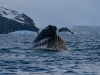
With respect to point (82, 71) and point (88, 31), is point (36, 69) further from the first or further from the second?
point (88, 31)

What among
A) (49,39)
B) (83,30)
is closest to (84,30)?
(83,30)

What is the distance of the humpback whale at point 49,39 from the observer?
19.9m

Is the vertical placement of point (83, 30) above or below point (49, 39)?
above

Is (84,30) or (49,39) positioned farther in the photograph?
(84,30)

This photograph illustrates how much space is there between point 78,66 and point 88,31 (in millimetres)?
142224

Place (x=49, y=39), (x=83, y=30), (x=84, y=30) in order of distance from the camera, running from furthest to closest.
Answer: (x=84, y=30) → (x=83, y=30) → (x=49, y=39)

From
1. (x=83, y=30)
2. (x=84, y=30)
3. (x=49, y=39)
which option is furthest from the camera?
(x=84, y=30)

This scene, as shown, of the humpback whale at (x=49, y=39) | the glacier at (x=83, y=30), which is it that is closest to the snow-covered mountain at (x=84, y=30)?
the glacier at (x=83, y=30)

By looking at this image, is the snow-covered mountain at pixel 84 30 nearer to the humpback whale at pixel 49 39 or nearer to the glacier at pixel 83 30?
the glacier at pixel 83 30

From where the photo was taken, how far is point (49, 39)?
20000 mm

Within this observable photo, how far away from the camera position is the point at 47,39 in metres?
19.9

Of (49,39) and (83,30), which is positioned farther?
(83,30)

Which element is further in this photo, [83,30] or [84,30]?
[84,30]

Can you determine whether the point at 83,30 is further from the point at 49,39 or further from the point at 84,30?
the point at 49,39
